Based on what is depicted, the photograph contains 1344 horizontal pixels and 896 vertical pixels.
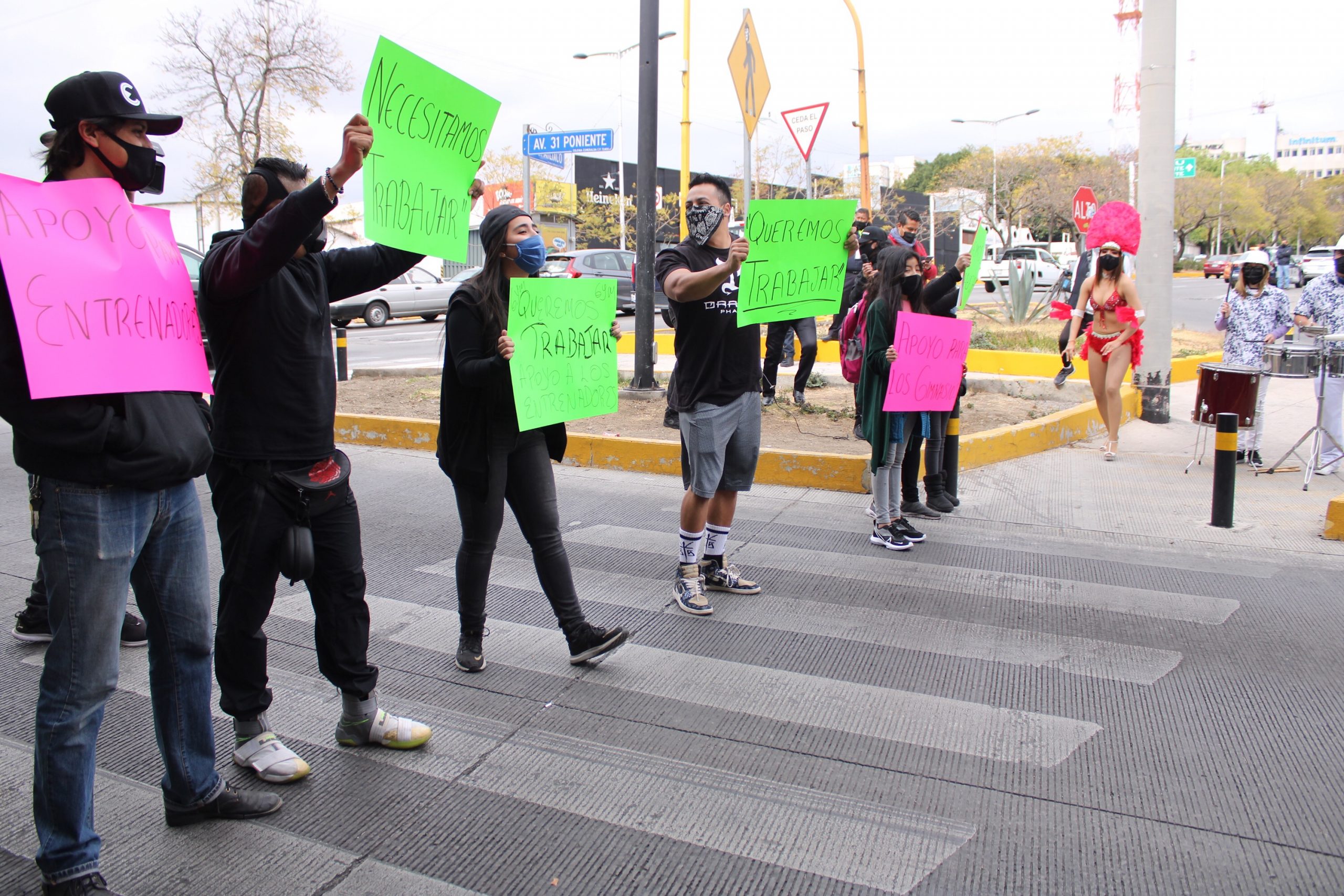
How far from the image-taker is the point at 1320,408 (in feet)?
24.7

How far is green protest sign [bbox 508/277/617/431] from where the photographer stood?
396cm

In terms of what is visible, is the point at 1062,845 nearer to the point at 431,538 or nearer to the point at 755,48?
the point at 431,538

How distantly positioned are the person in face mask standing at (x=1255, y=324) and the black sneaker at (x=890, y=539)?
3.92 meters

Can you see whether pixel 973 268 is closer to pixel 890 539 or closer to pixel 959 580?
pixel 890 539

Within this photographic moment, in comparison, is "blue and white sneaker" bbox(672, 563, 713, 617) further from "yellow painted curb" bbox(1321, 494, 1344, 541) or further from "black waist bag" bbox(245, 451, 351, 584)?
"yellow painted curb" bbox(1321, 494, 1344, 541)

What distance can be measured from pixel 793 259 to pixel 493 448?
2.16m

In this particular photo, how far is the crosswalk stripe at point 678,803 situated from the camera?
2789 millimetres

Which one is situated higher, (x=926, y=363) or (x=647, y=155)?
(x=647, y=155)

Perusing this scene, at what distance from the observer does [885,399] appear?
19.2 feet

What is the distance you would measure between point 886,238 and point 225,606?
5.39m

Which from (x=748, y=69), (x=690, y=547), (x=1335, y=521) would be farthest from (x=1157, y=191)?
(x=690, y=547)

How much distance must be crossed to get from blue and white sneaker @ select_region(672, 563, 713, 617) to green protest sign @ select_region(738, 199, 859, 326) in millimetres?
1247

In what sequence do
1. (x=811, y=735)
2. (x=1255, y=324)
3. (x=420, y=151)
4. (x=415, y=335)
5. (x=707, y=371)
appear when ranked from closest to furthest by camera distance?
1. (x=811, y=735)
2. (x=420, y=151)
3. (x=707, y=371)
4. (x=1255, y=324)
5. (x=415, y=335)

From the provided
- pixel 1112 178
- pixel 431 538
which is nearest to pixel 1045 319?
pixel 431 538
